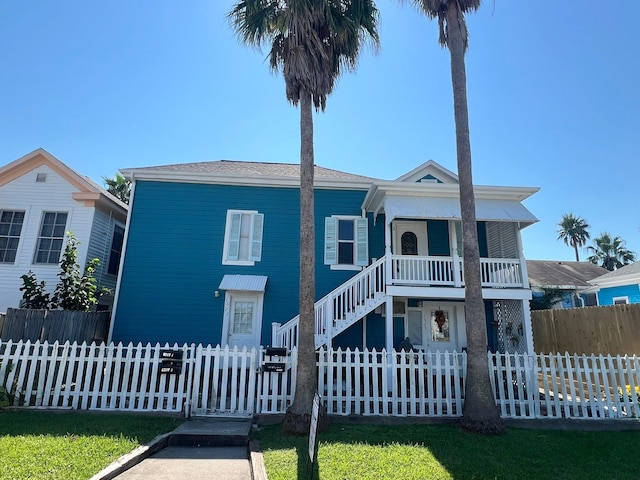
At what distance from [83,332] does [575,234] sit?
5212 centimetres

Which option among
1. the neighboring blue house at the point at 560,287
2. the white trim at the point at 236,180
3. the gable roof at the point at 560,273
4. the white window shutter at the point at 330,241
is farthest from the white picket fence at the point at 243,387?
the gable roof at the point at 560,273

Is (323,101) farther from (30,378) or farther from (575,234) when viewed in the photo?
(575,234)

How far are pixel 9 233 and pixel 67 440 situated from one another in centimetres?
1049

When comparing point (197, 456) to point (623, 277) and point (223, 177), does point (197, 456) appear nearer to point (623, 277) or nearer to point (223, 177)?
point (223, 177)

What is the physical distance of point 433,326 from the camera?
12961 millimetres

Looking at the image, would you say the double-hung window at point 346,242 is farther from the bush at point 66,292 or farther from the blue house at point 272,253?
the bush at point 66,292

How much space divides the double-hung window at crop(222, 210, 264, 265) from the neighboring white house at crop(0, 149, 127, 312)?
4.73 metres

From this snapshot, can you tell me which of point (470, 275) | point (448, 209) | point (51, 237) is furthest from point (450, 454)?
point (51, 237)

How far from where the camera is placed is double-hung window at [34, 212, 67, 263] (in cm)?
A: 1277

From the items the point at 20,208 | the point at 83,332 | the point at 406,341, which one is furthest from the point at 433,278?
the point at 20,208

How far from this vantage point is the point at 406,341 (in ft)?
37.2

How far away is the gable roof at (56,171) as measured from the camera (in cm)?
1305

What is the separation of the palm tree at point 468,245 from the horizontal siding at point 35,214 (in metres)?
12.2

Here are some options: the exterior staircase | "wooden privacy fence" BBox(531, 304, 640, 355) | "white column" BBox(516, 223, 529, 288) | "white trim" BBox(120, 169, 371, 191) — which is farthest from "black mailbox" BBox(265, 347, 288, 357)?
"wooden privacy fence" BBox(531, 304, 640, 355)
